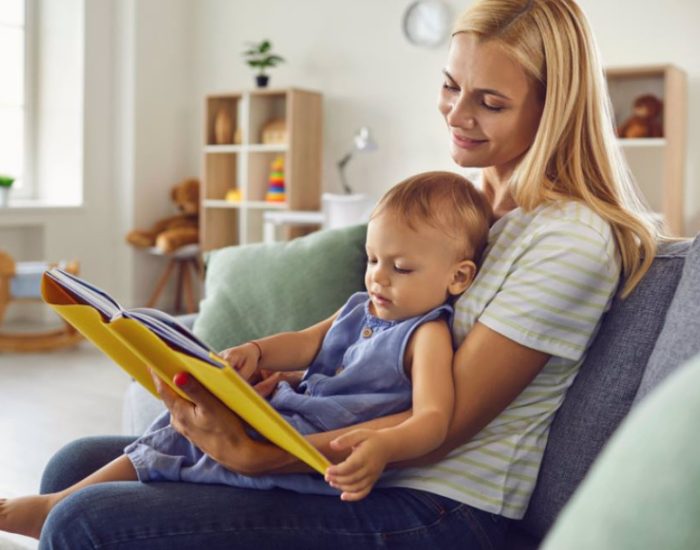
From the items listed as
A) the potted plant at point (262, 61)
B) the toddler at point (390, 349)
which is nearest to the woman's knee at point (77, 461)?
the toddler at point (390, 349)

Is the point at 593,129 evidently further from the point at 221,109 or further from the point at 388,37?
the point at 221,109

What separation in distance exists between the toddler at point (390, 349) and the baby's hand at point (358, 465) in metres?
0.11

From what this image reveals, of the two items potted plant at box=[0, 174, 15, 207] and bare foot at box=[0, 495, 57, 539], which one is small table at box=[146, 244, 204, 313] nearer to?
potted plant at box=[0, 174, 15, 207]

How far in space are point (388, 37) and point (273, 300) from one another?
350 centimetres

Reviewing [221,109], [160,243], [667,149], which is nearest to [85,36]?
[221,109]

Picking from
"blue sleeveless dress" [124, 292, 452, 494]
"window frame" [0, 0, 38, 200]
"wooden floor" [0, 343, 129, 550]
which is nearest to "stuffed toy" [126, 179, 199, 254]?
"window frame" [0, 0, 38, 200]

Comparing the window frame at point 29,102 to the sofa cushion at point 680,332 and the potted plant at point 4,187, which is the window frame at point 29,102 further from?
the sofa cushion at point 680,332

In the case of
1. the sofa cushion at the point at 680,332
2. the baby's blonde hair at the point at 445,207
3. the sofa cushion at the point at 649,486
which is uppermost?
the baby's blonde hair at the point at 445,207

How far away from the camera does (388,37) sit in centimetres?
508

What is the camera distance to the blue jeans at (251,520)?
3.39ft

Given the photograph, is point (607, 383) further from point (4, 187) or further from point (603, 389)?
point (4, 187)

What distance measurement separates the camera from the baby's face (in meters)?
1.19

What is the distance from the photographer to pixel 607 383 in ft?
3.83

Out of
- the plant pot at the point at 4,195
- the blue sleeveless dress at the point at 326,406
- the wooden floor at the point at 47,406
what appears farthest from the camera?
the plant pot at the point at 4,195
